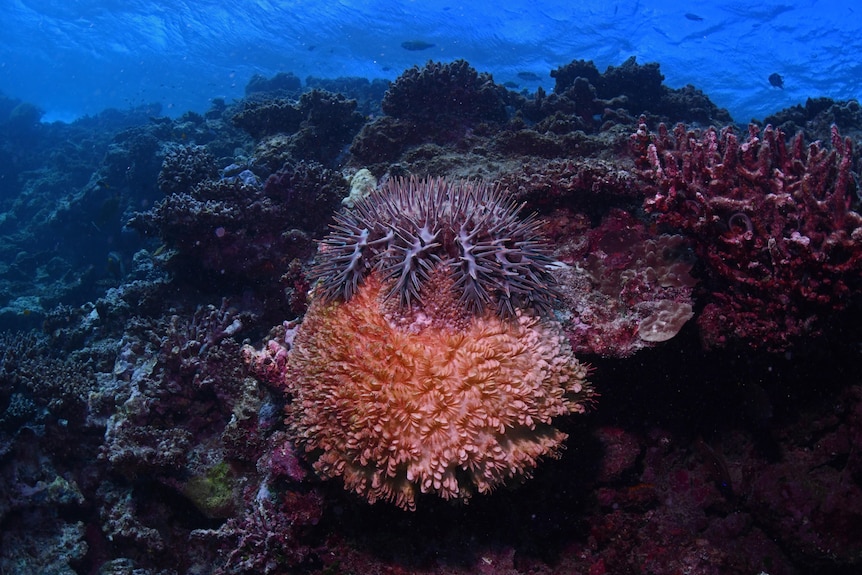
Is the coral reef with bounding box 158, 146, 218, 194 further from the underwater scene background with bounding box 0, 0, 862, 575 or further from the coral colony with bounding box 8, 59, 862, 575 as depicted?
the coral colony with bounding box 8, 59, 862, 575

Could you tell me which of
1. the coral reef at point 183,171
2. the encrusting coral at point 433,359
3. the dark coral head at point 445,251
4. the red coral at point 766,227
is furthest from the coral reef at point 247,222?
the red coral at point 766,227

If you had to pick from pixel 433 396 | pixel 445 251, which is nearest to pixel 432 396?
pixel 433 396

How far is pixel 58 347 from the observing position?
8.80 m

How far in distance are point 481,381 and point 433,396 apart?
1.08 feet

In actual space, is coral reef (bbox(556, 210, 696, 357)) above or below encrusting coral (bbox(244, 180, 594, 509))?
above

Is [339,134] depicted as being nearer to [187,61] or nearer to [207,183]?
[207,183]

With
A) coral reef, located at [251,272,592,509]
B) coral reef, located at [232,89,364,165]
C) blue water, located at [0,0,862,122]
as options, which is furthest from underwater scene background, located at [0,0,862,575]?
blue water, located at [0,0,862,122]

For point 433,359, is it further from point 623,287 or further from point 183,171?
point 183,171

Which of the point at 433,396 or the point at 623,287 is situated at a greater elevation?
the point at 623,287

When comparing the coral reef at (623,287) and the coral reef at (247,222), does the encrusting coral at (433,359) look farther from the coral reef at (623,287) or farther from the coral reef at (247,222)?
the coral reef at (247,222)

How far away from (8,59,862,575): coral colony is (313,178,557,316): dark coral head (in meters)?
0.02

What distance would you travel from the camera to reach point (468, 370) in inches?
116

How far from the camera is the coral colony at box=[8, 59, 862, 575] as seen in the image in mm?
3090

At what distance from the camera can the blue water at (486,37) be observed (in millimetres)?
33844
